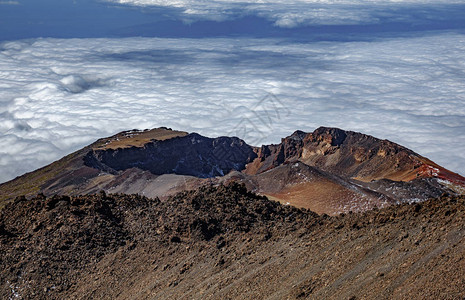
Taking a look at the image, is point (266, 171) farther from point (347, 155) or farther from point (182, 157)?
point (182, 157)

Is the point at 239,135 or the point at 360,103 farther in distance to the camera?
the point at 360,103

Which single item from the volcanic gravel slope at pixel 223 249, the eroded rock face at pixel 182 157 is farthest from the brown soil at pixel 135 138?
the volcanic gravel slope at pixel 223 249

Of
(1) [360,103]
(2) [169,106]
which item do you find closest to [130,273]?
(2) [169,106]

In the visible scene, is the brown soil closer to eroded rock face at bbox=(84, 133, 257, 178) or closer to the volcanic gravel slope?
eroded rock face at bbox=(84, 133, 257, 178)

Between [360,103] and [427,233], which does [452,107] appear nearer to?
[360,103]

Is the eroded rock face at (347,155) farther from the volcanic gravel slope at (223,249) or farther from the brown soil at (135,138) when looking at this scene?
the volcanic gravel slope at (223,249)

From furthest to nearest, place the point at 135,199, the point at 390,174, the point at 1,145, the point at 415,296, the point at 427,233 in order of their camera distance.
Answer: the point at 1,145
the point at 390,174
the point at 135,199
the point at 427,233
the point at 415,296
